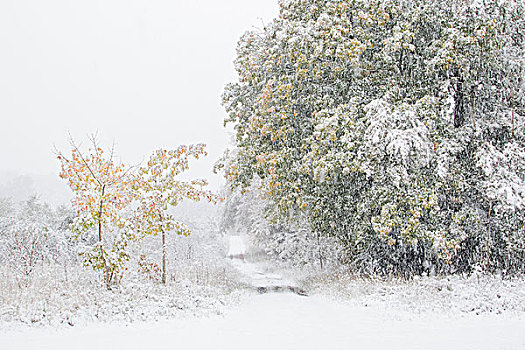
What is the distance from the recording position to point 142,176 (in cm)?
997

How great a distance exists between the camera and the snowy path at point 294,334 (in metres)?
5.79

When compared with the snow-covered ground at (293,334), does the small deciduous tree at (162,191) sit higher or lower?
higher

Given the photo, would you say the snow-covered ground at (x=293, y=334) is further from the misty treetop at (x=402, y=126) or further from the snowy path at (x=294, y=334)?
the misty treetop at (x=402, y=126)

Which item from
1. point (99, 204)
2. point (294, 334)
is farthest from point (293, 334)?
point (99, 204)

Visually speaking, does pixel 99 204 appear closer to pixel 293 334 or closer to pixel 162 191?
pixel 162 191

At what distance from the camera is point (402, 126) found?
9.36 m

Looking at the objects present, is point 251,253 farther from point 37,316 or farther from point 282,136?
point 37,316

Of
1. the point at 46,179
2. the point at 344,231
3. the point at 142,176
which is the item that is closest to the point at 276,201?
the point at 344,231

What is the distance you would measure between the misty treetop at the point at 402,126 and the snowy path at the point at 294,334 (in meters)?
2.68

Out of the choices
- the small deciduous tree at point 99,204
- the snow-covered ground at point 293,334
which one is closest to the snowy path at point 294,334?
the snow-covered ground at point 293,334

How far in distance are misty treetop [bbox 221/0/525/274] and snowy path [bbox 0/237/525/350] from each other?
2675mm

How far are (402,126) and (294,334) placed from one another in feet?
16.7

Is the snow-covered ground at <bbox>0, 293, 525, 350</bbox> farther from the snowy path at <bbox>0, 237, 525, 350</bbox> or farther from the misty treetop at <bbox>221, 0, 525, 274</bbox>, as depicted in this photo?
the misty treetop at <bbox>221, 0, 525, 274</bbox>

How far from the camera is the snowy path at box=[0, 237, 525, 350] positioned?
19.0 ft
